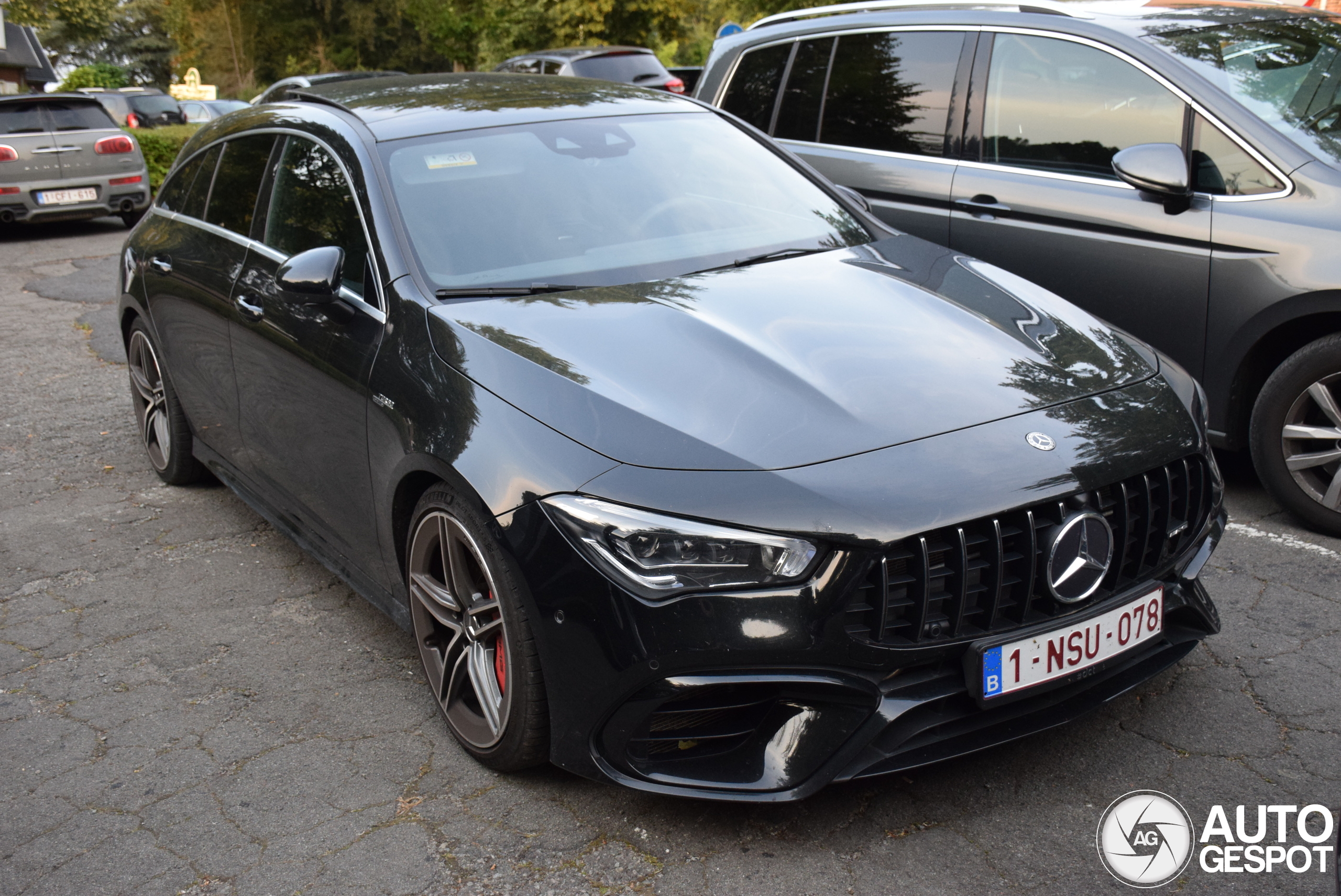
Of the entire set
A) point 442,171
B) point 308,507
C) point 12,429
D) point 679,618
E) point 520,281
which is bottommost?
point 12,429

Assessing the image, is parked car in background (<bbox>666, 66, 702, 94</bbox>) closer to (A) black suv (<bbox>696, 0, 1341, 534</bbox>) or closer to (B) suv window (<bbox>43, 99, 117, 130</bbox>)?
(B) suv window (<bbox>43, 99, 117, 130</bbox>)

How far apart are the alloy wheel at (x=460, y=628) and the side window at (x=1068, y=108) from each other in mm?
2938

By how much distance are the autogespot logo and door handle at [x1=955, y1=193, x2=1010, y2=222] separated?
2.70m

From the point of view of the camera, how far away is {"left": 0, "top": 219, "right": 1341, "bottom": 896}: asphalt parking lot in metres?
2.59

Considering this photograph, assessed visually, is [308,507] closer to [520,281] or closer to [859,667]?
[520,281]

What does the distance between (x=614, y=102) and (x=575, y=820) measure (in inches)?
96.7

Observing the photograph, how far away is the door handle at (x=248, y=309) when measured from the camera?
384 cm

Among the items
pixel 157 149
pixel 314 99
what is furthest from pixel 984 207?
pixel 157 149

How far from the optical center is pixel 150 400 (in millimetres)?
5301

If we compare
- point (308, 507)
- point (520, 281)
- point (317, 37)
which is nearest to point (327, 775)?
point (308, 507)

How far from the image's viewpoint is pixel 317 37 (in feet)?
181

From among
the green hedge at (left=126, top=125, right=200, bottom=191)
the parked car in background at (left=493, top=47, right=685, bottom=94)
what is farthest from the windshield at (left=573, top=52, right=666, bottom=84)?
the green hedge at (left=126, top=125, right=200, bottom=191)

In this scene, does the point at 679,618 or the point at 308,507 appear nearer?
the point at 679,618

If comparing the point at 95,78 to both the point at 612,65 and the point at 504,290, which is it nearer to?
the point at 612,65
